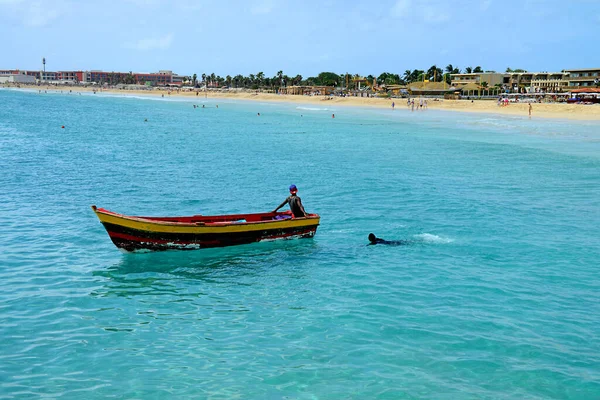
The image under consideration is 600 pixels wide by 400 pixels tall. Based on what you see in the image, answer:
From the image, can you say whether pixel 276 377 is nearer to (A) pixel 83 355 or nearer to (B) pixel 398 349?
(B) pixel 398 349

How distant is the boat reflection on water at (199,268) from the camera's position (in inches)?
592

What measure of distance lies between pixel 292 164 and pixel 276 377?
29499 millimetres

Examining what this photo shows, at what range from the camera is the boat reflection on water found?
15.0 m

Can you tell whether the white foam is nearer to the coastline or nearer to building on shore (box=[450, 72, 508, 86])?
the coastline

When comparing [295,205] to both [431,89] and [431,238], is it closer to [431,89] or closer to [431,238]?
[431,238]

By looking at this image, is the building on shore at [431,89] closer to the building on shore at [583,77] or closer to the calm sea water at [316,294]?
the building on shore at [583,77]

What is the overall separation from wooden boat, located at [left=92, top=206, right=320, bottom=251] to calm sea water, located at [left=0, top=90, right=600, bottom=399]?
413 mm

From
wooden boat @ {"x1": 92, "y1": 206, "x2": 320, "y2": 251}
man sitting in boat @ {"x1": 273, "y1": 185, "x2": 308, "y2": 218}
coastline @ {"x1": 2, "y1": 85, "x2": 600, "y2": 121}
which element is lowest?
wooden boat @ {"x1": 92, "y1": 206, "x2": 320, "y2": 251}

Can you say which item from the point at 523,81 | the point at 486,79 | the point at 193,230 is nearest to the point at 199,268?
the point at 193,230

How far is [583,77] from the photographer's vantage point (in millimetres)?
119375

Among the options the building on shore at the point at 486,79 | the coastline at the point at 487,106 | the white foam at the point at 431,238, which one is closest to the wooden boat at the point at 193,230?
the white foam at the point at 431,238

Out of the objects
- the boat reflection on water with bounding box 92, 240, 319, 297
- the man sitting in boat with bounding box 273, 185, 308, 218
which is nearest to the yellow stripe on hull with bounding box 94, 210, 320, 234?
the man sitting in boat with bounding box 273, 185, 308, 218

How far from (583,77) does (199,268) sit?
410ft

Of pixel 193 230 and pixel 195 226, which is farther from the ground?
pixel 195 226
